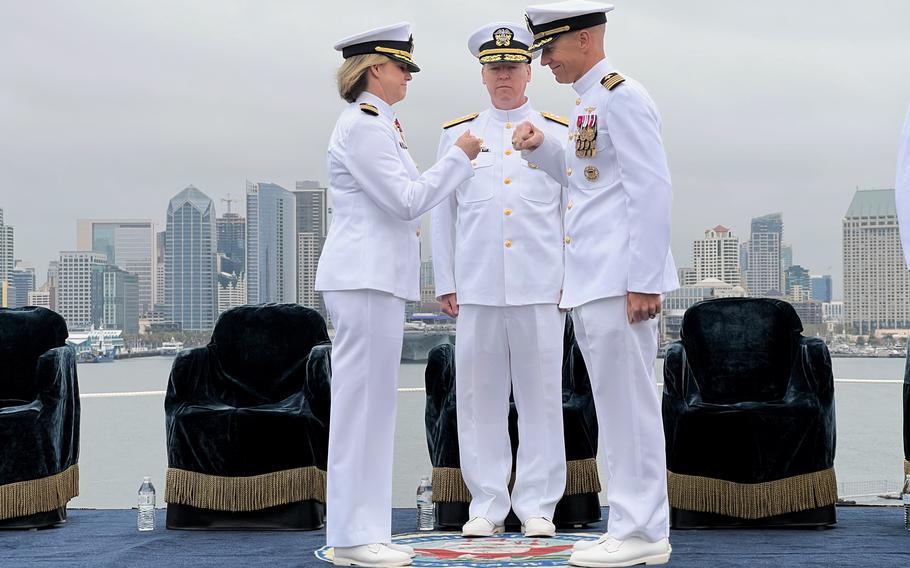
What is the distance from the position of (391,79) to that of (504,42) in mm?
701

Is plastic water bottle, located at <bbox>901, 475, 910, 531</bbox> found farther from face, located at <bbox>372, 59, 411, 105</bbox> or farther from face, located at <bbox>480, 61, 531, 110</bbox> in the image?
face, located at <bbox>372, 59, 411, 105</bbox>

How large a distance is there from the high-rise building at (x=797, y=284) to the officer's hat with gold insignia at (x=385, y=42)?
3674 millimetres

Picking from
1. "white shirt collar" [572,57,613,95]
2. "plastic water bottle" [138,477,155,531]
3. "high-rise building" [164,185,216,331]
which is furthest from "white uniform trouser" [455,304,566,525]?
"high-rise building" [164,185,216,331]

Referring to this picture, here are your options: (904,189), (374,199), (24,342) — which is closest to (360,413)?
(374,199)

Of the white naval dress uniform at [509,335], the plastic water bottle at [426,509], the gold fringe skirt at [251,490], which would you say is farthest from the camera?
the plastic water bottle at [426,509]

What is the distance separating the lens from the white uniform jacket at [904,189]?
294 centimetres

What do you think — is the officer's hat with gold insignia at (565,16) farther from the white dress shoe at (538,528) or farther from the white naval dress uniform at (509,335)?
the white dress shoe at (538,528)

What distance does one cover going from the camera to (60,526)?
3.91m

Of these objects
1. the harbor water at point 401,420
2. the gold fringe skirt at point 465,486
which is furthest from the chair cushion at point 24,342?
the gold fringe skirt at point 465,486

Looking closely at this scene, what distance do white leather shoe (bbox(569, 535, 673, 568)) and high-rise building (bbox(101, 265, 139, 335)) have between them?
602cm

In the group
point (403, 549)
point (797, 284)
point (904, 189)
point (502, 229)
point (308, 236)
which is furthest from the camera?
point (797, 284)

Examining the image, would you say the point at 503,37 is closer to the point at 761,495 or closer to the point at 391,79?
the point at 391,79

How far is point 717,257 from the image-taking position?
24.2ft

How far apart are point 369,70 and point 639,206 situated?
854 millimetres
